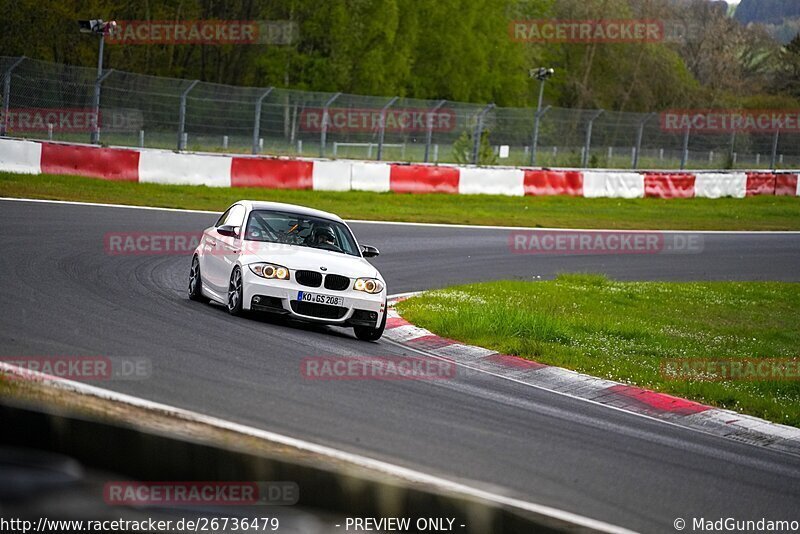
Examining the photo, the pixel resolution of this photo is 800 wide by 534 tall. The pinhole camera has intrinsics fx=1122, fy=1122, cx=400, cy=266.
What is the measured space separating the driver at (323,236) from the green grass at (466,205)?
10901 mm

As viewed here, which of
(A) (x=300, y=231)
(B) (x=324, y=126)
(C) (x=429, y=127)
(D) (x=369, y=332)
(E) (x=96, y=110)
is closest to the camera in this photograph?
(D) (x=369, y=332)

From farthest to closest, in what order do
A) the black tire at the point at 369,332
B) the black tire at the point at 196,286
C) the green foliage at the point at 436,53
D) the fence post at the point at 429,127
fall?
the green foliage at the point at 436,53
the fence post at the point at 429,127
the black tire at the point at 196,286
the black tire at the point at 369,332

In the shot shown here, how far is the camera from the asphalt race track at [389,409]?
22.1 ft

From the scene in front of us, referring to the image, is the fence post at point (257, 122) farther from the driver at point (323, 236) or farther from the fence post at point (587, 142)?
the driver at point (323, 236)

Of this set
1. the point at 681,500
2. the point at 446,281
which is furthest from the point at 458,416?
the point at 446,281

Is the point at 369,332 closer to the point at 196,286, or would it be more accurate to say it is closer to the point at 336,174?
the point at 196,286

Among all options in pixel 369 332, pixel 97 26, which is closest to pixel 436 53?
pixel 97 26

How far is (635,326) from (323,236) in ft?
13.7

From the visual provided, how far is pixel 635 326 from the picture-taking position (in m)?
13.9

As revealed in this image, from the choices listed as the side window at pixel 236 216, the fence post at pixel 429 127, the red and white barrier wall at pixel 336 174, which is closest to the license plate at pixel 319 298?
the side window at pixel 236 216

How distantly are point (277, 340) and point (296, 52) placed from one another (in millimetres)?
52848

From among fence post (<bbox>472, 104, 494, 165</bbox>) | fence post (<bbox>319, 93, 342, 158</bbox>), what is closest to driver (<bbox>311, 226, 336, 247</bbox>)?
fence post (<bbox>319, 93, 342, 158</bbox>)

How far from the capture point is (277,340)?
10.6m

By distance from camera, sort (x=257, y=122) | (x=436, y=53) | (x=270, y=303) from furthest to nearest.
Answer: (x=436, y=53) < (x=257, y=122) < (x=270, y=303)
